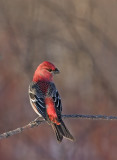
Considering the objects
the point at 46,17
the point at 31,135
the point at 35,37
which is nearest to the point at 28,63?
the point at 35,37

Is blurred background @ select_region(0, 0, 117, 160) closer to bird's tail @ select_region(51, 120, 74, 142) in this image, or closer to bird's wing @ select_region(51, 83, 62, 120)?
bird's wing @ select_region(51, 83, 62, 120)

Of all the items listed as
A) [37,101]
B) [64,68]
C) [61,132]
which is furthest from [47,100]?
[64,68]

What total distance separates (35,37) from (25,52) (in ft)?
1.77

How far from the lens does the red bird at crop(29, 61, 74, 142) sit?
3.67 metres

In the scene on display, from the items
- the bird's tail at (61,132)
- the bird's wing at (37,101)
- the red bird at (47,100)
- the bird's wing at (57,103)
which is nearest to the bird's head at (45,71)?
the red bird at (47,100)

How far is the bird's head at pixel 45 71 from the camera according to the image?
4.42 metres

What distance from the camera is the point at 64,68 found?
751 centimetres

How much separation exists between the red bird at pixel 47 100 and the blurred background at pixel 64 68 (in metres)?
1.48

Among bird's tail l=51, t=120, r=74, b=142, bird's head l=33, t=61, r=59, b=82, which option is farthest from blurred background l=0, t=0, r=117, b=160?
bird's tail l=51, t=120, r=74, b=142

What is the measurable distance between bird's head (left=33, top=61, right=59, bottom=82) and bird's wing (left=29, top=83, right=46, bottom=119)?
0.65 feet

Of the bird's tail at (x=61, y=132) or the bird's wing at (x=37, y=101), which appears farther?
the bird's wing at (x=37, y=101)

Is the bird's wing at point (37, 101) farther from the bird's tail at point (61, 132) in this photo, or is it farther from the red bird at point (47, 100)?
the bird's tail at point (61, 132)

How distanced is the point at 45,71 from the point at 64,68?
9.88 feet

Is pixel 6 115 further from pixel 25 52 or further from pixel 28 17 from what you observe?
pixel 28 17
